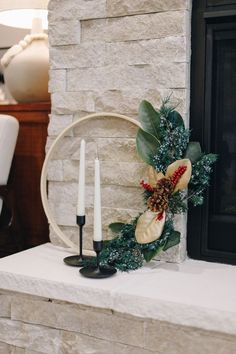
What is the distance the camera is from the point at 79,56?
5.02 feet

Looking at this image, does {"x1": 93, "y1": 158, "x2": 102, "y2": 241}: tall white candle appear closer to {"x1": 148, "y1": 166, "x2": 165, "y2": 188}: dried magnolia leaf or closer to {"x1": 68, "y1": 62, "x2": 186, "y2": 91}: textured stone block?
{"x1": 148, "y1": 166, "x2": 165, "y2": 188}: dried magnolia leaf

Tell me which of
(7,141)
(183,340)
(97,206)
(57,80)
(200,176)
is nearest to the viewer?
(183,340)

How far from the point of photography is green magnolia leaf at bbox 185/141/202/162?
4.50 ft

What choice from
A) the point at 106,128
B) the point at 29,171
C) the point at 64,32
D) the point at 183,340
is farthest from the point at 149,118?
the point at 29,171

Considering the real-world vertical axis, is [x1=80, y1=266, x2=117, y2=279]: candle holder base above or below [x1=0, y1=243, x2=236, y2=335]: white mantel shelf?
above

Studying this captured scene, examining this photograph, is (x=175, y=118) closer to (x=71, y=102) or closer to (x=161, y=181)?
(x=161, y=181)

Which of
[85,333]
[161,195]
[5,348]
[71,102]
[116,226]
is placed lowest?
[5,348]

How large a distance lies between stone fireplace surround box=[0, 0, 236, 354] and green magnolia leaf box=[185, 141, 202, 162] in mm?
106

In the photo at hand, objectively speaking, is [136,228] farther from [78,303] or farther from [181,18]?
[181,18]

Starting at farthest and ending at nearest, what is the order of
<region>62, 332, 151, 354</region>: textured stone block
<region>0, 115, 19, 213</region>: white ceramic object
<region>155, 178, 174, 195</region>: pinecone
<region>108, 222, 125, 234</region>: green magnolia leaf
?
1. <region>0, 115, 19, 213</region>: white ceramic object
2. <region>108, 222, 125, 234</region>: green magnolia leaf
3. <region>155, 178, 174, 195</region>: pinecone
4. <region>62, 332, 151, 354</region>: textured stone block

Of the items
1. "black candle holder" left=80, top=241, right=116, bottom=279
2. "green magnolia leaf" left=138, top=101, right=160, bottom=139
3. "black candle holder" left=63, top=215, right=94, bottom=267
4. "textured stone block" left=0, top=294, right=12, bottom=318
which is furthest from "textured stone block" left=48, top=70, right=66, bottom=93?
"textured stone block" left=0, top=294, right=12, bottom=318

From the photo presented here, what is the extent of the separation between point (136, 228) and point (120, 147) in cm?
27

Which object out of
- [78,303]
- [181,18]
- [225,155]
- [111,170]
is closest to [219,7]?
[181,18]

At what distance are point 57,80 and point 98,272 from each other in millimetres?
641
